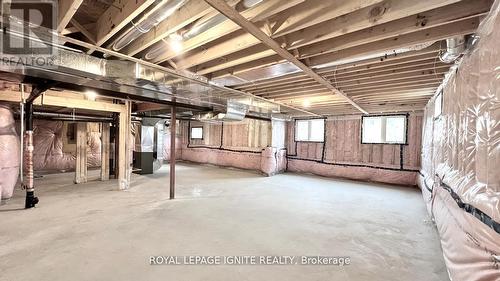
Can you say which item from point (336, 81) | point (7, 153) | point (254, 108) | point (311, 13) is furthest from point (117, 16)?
point (7, 153)

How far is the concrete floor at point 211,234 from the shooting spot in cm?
183

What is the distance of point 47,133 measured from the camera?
6.45 m

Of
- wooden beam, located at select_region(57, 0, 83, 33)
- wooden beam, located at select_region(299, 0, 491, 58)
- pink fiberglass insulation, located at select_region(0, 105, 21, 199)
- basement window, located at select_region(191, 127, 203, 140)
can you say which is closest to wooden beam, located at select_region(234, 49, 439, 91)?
wooden beam, located at select_region(299, 0, 491, 58)

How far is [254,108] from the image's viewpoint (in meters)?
4.77

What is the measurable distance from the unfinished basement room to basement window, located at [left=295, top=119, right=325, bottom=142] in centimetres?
273

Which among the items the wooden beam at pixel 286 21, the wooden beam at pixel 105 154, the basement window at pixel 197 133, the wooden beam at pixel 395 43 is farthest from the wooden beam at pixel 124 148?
the basement window at pixel 197 133

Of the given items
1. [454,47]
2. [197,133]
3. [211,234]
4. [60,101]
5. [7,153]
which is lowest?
[211,234]

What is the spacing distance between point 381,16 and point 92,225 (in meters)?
3.63

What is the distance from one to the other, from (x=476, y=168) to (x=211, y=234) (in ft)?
7.85

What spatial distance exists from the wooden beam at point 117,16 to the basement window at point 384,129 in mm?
6324

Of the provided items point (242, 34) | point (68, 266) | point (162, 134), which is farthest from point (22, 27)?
point (162, 134)

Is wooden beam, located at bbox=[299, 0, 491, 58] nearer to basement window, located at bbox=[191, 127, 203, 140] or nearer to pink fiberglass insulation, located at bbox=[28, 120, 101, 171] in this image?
pink fiberglass insulation, located at bbox=[28, 120, 101, 171]

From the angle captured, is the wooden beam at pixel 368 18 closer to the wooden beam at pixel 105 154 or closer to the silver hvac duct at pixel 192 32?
the silver hvac duct at pixel 192 32

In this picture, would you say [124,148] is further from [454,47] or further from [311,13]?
[454,47]
